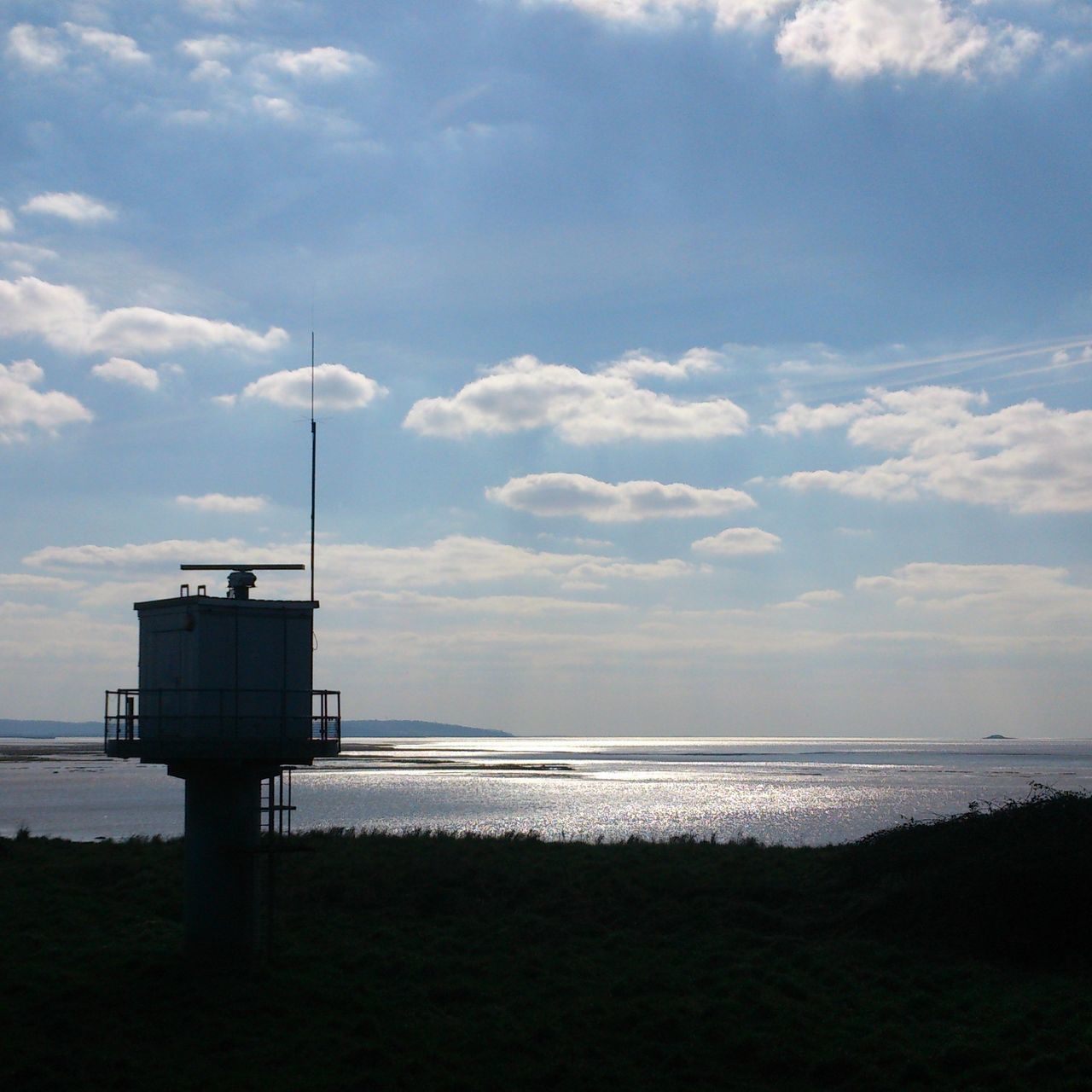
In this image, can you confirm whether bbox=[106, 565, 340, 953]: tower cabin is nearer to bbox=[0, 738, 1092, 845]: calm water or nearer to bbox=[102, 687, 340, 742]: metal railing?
bbox=[102, 687, 340, 742]: metal railing

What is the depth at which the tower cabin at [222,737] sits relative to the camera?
23.0 meters

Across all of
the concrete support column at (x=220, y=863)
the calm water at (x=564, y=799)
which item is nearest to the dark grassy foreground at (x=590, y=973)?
the concrete support column at (x=220, y=863)

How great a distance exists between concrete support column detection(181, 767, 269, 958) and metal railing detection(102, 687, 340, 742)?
0.78 m

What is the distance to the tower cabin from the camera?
75.5ft

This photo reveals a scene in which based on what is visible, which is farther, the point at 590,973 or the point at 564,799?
the point at 564,799

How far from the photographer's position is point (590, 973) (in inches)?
912

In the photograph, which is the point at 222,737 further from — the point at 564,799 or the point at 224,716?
the point at 564,799

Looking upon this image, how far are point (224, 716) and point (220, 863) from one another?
2.89 metres

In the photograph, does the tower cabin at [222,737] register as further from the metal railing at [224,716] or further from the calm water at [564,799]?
the calm water at [564,799]

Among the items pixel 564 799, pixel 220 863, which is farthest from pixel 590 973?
pixel 564 799

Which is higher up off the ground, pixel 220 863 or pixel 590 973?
pixel 220 863

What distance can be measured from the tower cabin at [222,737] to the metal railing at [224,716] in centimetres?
2

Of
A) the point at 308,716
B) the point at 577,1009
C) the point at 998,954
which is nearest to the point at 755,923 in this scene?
the point at 998,954

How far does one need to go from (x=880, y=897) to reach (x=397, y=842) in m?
16.9
